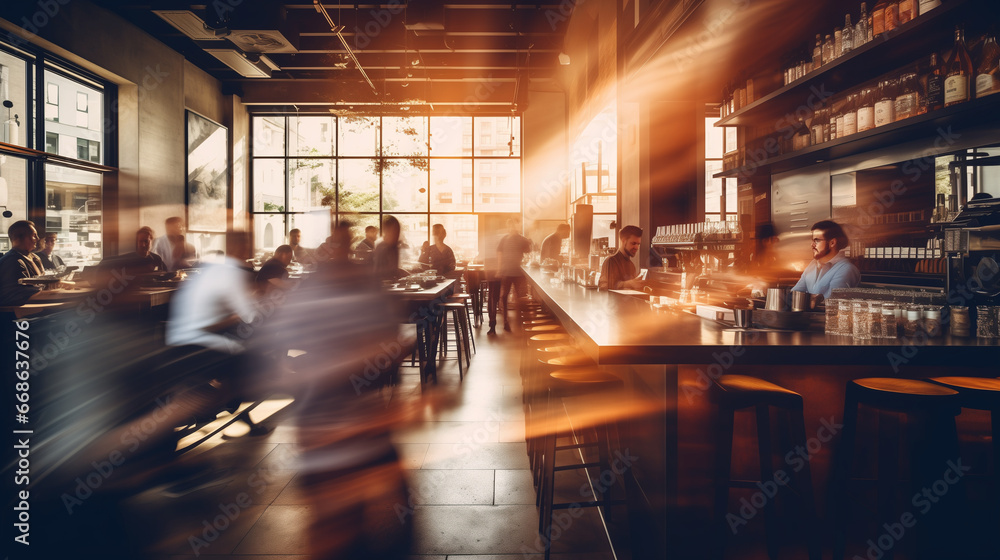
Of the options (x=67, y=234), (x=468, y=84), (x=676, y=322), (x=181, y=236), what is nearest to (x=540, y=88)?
(x=468, y=84)

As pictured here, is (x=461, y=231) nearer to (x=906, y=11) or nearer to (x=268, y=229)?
(x=268, y=229)

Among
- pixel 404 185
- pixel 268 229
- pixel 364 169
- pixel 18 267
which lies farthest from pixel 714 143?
pixel 18 267

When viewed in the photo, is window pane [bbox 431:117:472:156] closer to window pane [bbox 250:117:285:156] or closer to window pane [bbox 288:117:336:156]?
window pane [bbox 288:117:336:156]

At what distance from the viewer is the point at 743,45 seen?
3908 millimetres

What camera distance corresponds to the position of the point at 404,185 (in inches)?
501

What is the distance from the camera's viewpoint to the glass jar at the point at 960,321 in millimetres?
1682

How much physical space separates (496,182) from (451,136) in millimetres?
1572

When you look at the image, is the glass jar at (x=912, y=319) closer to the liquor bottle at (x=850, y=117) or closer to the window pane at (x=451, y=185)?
the liquor bottle at (x=850, y=117)

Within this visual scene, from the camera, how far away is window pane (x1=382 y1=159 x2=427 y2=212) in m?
12.6

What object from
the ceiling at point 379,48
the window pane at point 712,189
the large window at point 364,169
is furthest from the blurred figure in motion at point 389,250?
the large window at point 364,169

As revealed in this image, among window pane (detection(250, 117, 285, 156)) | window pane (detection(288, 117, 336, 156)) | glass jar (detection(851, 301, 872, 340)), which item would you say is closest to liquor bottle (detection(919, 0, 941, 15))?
glass jar (detection(851, 301, 872, 340))

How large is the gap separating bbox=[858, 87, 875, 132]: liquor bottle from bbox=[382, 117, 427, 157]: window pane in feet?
34.0

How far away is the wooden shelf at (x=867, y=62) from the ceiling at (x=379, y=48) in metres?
4.91

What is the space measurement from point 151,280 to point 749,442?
5589 mm
